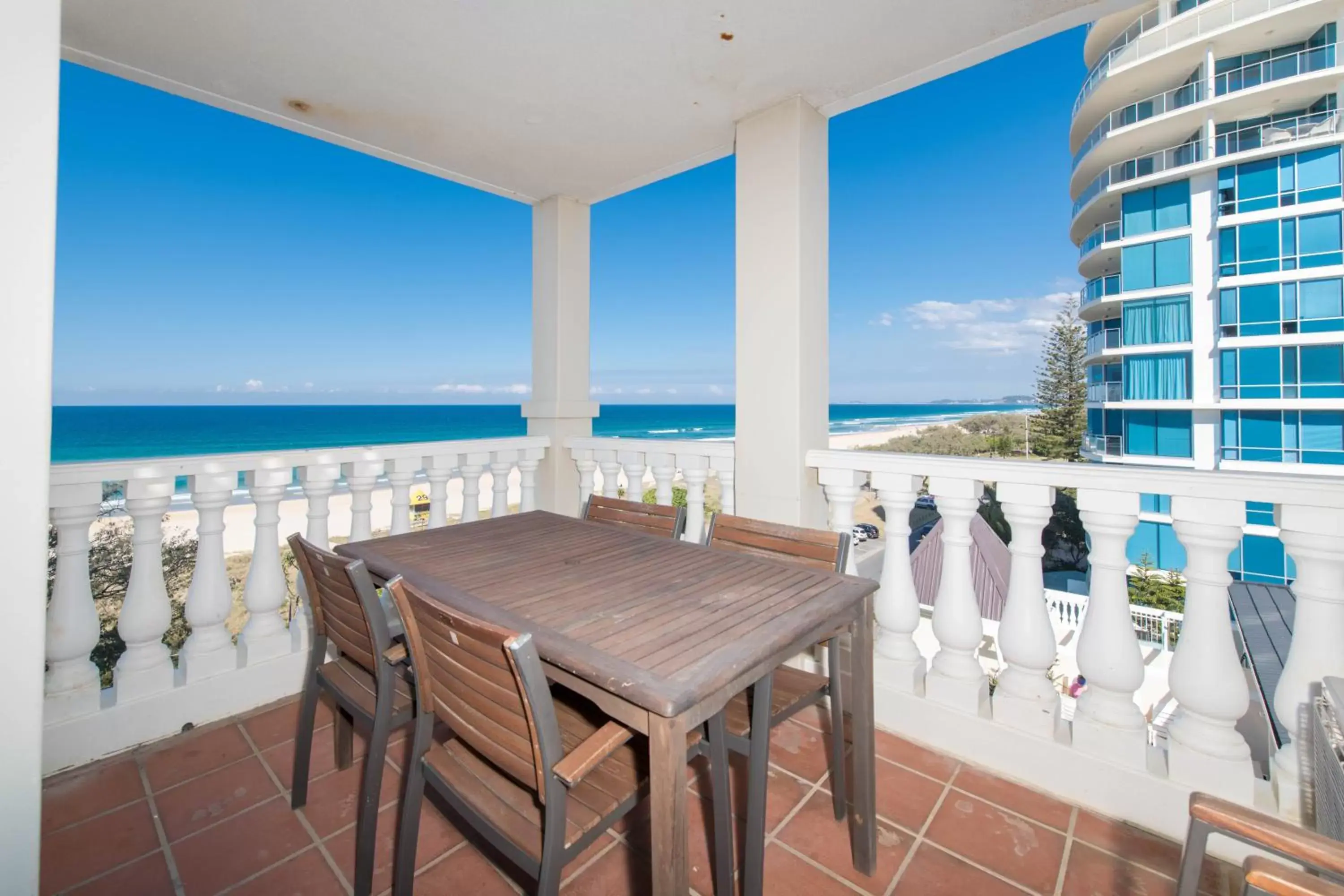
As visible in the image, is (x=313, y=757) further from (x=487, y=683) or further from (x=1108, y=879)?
(x=1108, y=879)

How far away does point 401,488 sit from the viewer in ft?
8.43

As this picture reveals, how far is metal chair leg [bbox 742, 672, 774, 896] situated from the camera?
45.5 inches

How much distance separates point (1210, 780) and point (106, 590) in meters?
11.3

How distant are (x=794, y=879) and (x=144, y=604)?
239 cm

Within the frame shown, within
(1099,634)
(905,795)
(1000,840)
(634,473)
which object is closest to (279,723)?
(634,473)

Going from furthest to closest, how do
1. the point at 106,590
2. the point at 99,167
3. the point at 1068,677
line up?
the point at 99,167 → the point at 106,590 → the point at 1068,677

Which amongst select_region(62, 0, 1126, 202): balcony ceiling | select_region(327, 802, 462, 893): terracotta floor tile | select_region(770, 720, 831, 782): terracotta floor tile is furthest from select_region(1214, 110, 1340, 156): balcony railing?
select_region(327, 802, 462, 893): terracotta floor tile

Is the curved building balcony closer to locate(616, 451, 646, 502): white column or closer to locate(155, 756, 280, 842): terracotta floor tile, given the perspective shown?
locate(616, 451, 646, 502): white column

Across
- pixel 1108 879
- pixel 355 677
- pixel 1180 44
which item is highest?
pixel 1180 44

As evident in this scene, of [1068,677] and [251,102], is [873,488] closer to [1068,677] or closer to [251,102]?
[251,102]

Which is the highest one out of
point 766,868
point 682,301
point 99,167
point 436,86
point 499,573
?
point 99,167

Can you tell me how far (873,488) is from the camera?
2023mm

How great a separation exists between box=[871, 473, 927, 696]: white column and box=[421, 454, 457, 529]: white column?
211 centimetres

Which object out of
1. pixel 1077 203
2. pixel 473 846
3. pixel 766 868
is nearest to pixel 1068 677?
pixel 766 868
